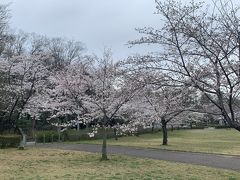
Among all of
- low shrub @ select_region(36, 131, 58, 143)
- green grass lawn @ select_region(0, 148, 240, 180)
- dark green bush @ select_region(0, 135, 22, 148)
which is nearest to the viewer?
green grass lawn @ select_region(0, 148, 240, 180)

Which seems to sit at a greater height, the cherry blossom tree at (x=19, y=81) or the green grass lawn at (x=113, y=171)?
the cherry blossom tree at (x=19, y=81)

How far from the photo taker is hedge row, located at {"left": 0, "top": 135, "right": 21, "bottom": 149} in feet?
97.8

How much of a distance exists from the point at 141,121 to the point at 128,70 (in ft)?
13.3

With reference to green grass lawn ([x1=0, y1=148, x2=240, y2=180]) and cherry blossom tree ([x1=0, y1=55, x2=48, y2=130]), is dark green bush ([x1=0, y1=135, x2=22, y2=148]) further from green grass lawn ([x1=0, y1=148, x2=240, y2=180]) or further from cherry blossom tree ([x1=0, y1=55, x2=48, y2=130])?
green grass lawn ([x1=0, y1=148, x2=240, y2=180])

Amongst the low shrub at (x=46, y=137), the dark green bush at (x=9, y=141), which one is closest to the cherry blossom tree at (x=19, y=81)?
the dark green bush at (x=9, y=141)

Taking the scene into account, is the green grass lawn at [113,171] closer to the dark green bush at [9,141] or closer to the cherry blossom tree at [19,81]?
the dark green bush at [9,141]

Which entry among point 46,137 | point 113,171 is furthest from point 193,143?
point 113,171

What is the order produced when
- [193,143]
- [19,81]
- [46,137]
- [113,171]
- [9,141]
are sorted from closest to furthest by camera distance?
[113,171], [9,141], [19,81], [193,143], [46,137]

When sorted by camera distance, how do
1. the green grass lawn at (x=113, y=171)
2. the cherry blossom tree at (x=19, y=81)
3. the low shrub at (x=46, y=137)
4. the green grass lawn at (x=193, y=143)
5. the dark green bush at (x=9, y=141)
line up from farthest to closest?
1. the low shrub at (x=46, y=137)
2. the cherry blossom tree at (x=19, y=81)
3. the dark green bush at (x=9, y=141)
4. the green grass lawn at (x=193, y=143)
5. the green grass lawn at (x=113, y=171)

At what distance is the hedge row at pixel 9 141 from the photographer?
29.8m

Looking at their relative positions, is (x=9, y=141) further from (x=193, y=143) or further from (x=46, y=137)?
(x=193, y=143)

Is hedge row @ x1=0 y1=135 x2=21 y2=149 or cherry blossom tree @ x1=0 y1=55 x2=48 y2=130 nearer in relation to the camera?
hedge row @ x1=0 y1=135 x2=21 y2=149

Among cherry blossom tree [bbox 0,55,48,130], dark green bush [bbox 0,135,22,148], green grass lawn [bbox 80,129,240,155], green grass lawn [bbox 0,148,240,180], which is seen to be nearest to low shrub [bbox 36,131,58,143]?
green grass lawn [bbox 80,129,240,155]

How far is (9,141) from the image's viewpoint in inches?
1187
